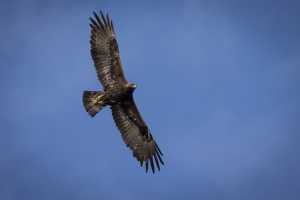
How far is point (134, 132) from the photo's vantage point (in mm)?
16391

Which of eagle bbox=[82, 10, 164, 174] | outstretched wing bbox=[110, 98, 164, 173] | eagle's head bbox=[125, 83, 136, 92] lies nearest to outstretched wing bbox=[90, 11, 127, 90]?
eagle bbox=[82, 10, 164, 174]

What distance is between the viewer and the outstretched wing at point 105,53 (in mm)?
15445

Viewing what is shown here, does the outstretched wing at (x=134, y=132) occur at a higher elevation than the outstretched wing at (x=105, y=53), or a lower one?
lower

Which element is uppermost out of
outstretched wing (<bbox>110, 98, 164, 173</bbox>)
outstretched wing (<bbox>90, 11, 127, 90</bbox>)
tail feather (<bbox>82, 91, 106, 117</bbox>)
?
outstretched wing (<bbox>90, 11, 127, 90</bbox>)

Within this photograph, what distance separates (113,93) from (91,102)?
3.54 ft

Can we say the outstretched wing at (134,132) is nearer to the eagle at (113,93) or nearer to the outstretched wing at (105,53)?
the eagle at (113,93)

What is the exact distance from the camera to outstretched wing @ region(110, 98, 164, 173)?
16.0 m

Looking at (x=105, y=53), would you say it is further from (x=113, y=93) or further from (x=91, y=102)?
(x=91, y=102)

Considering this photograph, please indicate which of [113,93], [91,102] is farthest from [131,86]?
[91,102]

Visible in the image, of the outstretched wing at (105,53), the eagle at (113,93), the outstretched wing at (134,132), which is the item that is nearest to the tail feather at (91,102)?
the eagle at (113,93)

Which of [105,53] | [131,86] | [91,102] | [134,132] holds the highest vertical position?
[105,53]

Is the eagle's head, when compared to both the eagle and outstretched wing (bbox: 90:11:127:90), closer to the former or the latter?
the eagle

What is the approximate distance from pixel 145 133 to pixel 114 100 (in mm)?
2337

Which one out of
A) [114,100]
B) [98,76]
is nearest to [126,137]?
[114,100]
